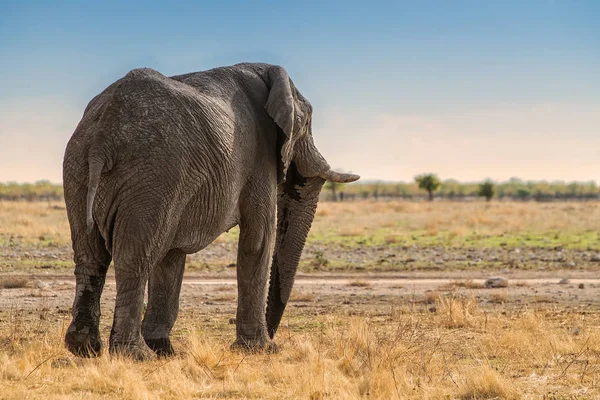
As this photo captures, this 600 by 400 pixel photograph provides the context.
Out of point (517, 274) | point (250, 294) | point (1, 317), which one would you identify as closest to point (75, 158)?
point (250, 294)

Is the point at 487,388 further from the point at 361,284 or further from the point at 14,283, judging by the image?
the point at 14,283

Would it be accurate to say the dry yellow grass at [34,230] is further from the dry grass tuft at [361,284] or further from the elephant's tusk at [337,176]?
the elephant's tusk at [337,176]

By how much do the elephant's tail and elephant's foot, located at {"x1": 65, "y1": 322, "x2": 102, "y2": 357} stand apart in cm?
127

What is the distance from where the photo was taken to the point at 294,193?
1197 centimetres

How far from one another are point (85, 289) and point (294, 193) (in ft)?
12.3

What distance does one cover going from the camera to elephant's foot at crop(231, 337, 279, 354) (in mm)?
10539

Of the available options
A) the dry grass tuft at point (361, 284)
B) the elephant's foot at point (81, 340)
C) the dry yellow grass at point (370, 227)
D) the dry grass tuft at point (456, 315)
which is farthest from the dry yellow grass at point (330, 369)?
the dry yellow grass at point (370, 227)

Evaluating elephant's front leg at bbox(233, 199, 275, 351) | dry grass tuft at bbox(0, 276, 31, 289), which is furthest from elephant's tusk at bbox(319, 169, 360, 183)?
dry grass tuft at bbox(0, 276, 31, 289)

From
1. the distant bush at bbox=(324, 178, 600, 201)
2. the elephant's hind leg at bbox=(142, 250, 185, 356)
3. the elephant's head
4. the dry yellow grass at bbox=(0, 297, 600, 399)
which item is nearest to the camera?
the dry yellow grass at bbox=(0, 297, 600, 399)

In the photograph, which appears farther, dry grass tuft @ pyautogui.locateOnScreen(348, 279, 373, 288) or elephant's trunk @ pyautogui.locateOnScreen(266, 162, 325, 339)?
dry grass tuft @ pyautogui.locateOnScreen(348, 279, 373, 288)

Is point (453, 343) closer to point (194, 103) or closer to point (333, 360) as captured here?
point (333, 360)

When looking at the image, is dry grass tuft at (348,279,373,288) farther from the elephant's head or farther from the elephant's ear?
the elephant's ear

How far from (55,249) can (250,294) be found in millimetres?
15819

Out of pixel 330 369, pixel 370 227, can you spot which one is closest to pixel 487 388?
pixel 330 369
